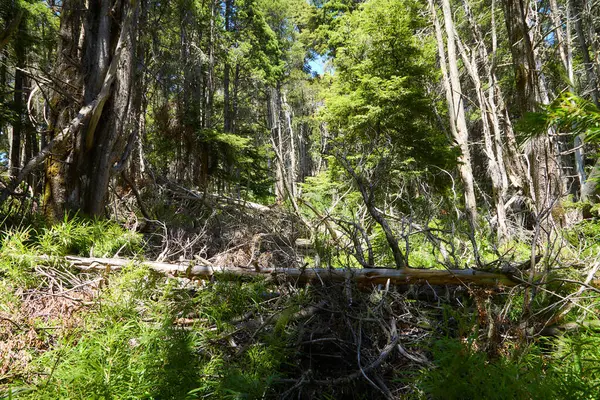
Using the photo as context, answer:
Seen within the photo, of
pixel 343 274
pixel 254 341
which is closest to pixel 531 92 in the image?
pixel 343 274

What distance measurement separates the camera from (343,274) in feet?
9.81

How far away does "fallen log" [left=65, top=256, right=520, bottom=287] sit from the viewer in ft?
8.98

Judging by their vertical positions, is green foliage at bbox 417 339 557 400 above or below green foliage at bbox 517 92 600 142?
below

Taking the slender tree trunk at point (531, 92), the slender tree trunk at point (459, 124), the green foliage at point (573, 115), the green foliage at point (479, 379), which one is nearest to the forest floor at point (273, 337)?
the green foliage at point (479, 379)

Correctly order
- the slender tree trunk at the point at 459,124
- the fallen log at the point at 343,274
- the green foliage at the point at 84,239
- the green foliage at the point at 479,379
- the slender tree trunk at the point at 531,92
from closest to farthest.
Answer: the green foliage at the point at 479,379 → the fallen log at the point at 343,274 → the green foliage at the point at 84,239 → the slender tree trunk at the point at 531,92 → the slender tree trunk at the point at 459,124

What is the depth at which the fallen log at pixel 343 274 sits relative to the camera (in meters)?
2.74

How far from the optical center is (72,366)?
6.78 ft

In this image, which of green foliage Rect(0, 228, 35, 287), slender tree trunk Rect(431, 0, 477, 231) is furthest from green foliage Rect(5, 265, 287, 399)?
slender tree trunk Rect(431, 0, 477, 231)

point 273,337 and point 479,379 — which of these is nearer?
point 479,379

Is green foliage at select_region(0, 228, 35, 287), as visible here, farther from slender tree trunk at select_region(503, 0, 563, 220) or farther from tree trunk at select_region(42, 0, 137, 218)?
slender tree trunk at select_region(503, 0, 563, 220)

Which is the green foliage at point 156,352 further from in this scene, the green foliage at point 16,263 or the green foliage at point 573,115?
the green foliage at point 573,115

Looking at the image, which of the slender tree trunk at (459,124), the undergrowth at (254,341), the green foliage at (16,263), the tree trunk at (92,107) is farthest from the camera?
the slender tree trunk at (459,124)

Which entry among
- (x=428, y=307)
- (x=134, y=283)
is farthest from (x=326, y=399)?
(x=134, y=283)

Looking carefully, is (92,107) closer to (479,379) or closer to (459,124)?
(479,379)
